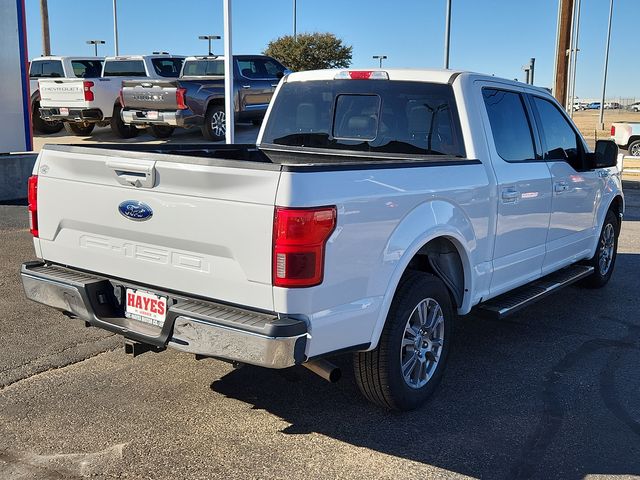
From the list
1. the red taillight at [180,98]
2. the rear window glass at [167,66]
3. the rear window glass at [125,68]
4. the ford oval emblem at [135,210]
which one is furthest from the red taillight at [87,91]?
the ford oval emblem at [135,210]

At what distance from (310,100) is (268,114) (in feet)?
1.50

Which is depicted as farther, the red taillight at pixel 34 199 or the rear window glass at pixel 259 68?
the rear window glass at pixel 259 68

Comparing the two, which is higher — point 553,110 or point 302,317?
point 553,110

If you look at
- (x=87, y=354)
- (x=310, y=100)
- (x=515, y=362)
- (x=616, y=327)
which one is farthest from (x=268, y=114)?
(x=616, y=327)

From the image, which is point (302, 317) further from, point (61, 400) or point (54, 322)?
point (54, 322)

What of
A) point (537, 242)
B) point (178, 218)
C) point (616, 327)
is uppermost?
point (178, 218)

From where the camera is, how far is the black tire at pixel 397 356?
381 cm

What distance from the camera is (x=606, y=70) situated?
41.2 m

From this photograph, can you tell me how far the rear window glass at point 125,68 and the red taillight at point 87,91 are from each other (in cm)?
96

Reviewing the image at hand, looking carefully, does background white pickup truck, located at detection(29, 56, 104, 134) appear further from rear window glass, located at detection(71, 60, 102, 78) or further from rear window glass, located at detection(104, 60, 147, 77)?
rear window glass, located at detection(104, 60, 147, 77)

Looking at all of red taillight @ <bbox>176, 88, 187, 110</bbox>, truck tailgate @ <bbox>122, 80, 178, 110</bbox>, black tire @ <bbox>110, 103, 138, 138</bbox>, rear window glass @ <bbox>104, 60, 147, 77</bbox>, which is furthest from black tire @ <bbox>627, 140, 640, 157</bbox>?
black tire @ <bbox>110, 103, 138, 138</bbox>

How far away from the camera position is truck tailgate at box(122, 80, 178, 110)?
53.5ft

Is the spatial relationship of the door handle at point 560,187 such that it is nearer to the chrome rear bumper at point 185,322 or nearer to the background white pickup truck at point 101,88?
the chrome rear bumper at point 185,322

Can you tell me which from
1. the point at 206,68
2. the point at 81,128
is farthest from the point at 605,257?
the point at 81,128
